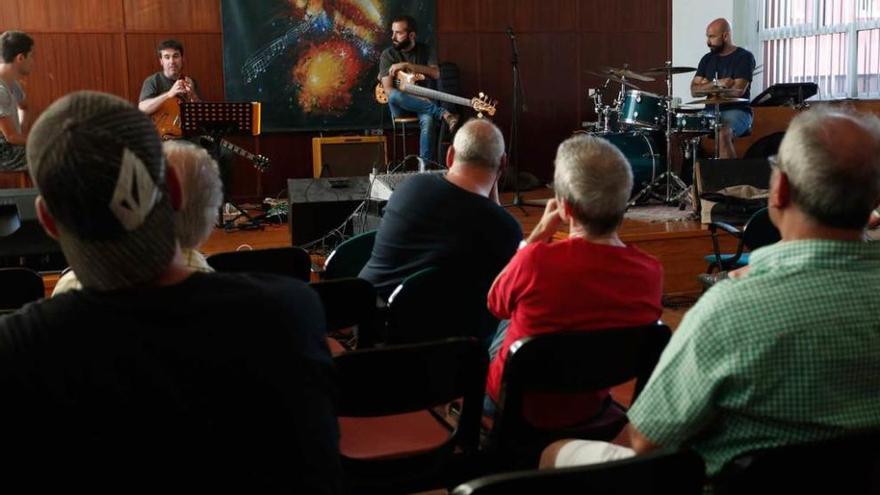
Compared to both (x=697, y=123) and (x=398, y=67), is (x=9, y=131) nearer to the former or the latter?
(x=398, y=67)

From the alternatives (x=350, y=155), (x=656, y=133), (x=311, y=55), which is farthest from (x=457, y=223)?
(x=311, y=55)

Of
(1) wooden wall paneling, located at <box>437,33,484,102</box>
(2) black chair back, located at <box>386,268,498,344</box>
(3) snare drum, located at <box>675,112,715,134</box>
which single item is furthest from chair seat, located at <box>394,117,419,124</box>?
(2) black chair back, located at <box>386,268,498,344</box>

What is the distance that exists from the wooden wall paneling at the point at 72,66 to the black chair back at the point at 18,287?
545 cm

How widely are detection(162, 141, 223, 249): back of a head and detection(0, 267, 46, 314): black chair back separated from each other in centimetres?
119

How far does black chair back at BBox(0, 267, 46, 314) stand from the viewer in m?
2.82

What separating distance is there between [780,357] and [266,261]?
2.00 meters

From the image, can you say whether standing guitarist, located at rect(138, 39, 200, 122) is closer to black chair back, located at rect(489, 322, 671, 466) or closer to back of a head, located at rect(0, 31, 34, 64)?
back of a head, located at rect(0, 31, 34, 64)

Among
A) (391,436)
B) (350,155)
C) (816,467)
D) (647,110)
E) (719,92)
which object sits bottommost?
(391,436)

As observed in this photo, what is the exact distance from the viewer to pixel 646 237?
5602 mm

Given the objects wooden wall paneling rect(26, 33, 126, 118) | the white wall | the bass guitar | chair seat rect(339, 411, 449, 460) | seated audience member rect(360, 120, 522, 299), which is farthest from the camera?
the white wall

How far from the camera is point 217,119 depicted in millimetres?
6270

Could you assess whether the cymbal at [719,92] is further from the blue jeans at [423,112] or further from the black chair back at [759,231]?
the black chair back at [759,231]

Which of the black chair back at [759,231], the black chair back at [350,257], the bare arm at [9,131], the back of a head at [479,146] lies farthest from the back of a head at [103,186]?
the bare arm at [9,131]

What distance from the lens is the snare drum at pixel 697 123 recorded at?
7.15m
